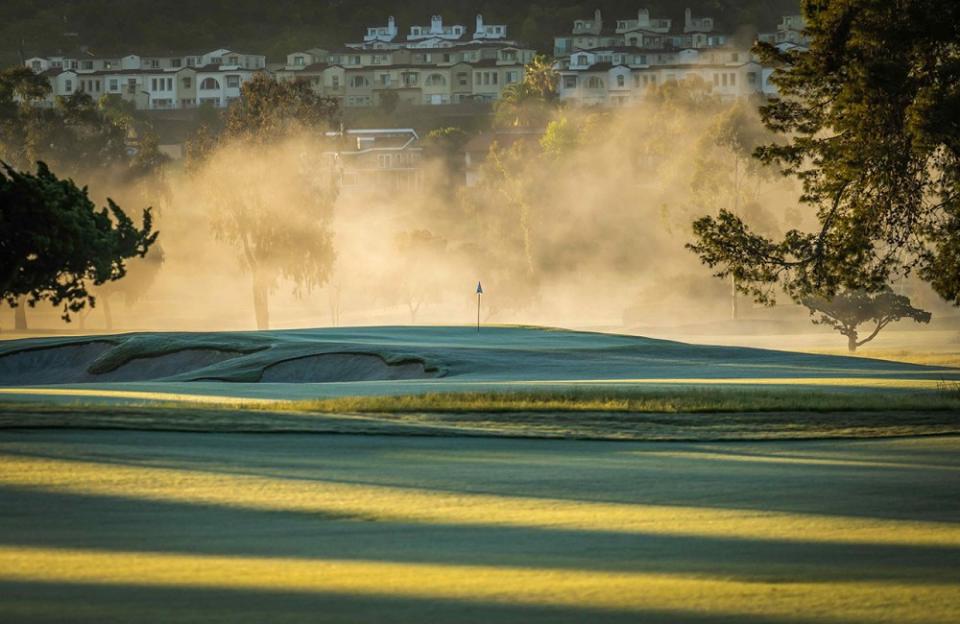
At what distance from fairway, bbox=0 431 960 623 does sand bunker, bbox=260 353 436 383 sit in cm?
2330

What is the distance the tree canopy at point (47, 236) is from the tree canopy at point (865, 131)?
44.4ft

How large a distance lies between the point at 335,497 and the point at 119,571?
157 inches

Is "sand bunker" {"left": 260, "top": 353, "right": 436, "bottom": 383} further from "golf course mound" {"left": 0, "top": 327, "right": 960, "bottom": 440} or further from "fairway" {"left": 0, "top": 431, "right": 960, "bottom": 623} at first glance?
"fairway" {"left": 0, "top": 431, "right": 960, "bottom": 623}

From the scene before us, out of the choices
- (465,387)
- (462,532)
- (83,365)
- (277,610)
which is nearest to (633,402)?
(465,387)

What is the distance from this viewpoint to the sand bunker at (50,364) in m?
48.2

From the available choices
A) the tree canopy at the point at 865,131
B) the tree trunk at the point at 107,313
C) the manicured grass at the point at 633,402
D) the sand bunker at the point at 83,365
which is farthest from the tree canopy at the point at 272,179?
the manicured grass at the point at 633,402

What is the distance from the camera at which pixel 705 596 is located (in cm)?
1139

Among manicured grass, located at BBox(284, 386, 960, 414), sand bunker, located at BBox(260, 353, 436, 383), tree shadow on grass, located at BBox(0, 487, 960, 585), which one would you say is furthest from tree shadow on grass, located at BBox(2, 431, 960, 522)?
sand bunker, located at BBox(260, 353, 436, 383)

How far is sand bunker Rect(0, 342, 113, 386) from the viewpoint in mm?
48250

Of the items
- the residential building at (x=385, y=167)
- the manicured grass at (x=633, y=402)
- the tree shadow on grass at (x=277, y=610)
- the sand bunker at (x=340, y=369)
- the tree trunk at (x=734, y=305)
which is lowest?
the tree trunk at (x=734, y=305)

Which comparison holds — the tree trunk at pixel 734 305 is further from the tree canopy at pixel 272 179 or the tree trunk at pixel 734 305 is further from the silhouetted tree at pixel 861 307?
the tree canopy at pixel 272 179

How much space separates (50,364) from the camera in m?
49.6

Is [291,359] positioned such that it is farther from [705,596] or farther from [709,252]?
[705,596]

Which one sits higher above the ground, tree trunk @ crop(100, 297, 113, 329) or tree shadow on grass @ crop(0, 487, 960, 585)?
tree shadow on grass @ crop(0, 487, 960, 585)
